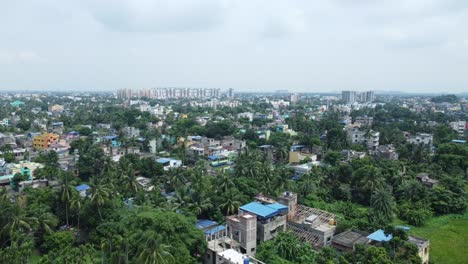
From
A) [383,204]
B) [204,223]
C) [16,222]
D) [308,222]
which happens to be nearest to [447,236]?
[383,204]

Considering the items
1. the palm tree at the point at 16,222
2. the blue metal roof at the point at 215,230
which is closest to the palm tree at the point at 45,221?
the palm tree at the point at 16,222

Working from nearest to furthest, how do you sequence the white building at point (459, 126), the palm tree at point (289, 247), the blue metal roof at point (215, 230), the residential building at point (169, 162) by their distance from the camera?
the palm tree at point (289, 247) → the blue metal roof at point (215, 230) → the residential building at point (169, 162) → the white building at point (459, 126)

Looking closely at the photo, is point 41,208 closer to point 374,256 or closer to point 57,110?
point 374,256

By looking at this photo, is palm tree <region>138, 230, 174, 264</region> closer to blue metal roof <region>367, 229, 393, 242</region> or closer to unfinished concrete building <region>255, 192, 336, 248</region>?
unfinished concrete building <region>255, 192, 336, 248</region>

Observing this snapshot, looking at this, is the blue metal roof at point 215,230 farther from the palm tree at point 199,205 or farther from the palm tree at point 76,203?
the palm tree at point 76,203

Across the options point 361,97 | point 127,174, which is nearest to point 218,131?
point 127,174
